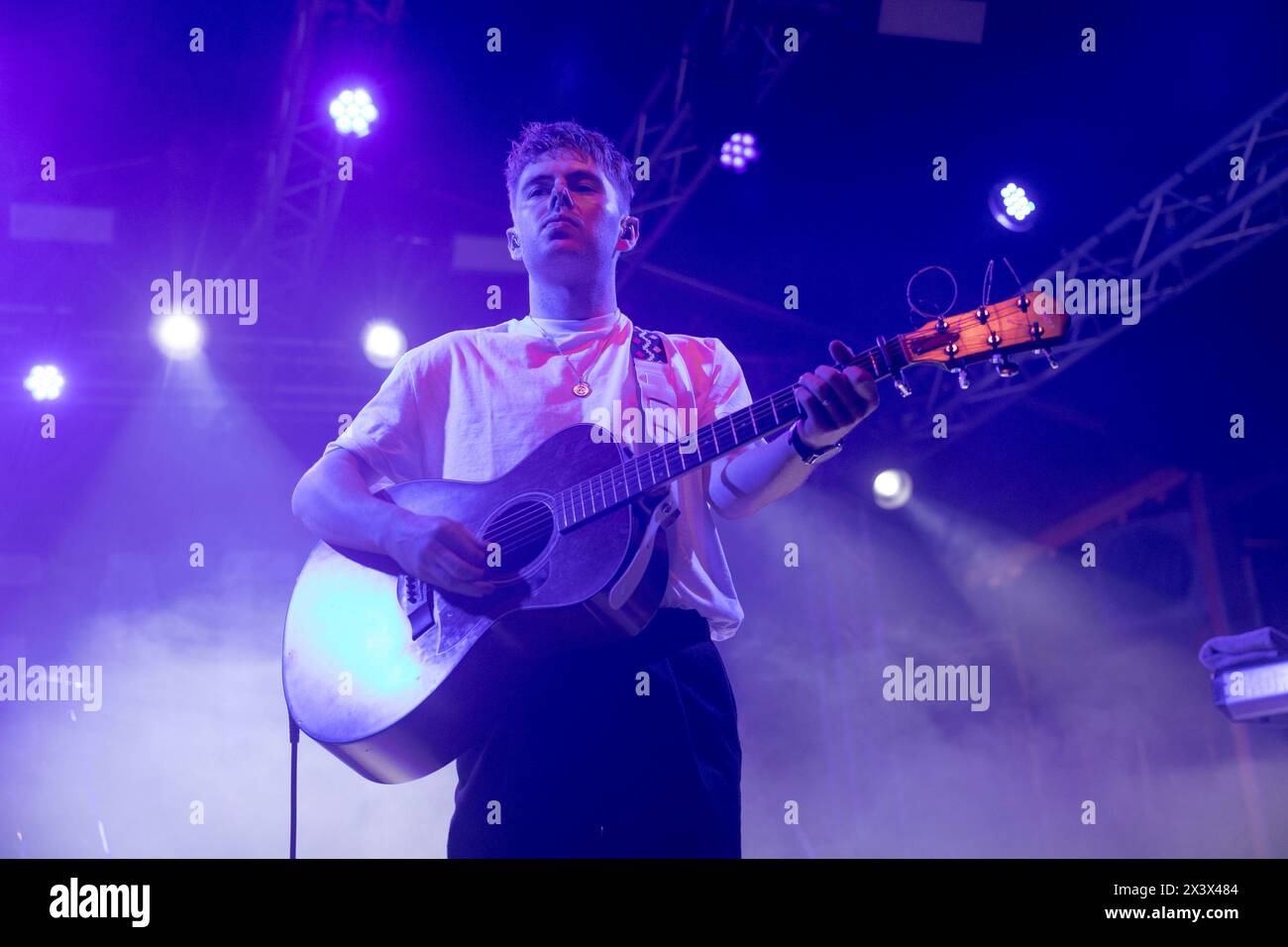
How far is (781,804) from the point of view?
528 centimetres

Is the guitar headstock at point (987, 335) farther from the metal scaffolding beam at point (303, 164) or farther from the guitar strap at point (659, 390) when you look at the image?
the metal scaffolding beam at point (303, 164)

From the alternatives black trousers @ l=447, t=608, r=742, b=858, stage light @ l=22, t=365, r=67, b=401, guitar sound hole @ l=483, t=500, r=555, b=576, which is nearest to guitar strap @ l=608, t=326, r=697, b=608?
guitar sound hole @ l=483, t=500, r=555, b=576

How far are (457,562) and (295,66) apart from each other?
2.34m

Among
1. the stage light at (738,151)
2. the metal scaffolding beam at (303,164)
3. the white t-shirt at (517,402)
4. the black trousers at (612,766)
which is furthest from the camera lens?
the stage light at (738,151)

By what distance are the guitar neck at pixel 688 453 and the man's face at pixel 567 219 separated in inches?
23.9

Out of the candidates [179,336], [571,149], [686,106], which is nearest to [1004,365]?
[571,149]

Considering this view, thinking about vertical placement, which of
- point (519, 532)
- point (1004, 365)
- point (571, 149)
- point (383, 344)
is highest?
point (383, 344)

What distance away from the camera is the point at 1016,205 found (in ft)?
14.3

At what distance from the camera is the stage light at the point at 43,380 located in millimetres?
4207

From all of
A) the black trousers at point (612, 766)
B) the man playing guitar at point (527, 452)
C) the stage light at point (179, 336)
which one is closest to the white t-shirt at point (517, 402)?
the man playing guitar at point (527, 452)

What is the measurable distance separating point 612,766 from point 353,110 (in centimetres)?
272

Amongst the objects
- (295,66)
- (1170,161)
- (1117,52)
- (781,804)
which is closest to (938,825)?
(781,804)

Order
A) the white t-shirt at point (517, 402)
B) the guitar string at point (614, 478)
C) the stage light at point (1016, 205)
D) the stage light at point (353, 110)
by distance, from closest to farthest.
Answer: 1. the guitar string at point (614, 478)
2. the white t-shirt at point (517, 402)
3. the stage light at point (353, 110)
4. the stage light at point (1016, 205)

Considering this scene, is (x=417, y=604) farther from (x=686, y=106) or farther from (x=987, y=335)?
(x=686, y=106)
